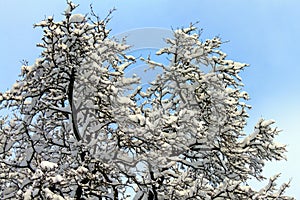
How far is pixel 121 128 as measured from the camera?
10.8m

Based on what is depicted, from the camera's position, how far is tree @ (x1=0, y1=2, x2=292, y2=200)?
10.7 metres

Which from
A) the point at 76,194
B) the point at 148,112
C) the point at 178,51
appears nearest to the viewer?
the point at 76,194

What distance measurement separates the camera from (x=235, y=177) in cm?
1230

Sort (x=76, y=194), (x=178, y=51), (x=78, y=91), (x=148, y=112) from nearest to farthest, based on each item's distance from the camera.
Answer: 1. (x=76, y=194)
2. (x=78, y=91)
3. (x=148, y=112)
4. (x=178, y=51)

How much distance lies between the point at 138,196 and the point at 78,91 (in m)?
3.02

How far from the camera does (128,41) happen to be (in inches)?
523

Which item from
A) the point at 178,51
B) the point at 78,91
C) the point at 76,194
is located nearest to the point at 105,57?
the point at 78,91

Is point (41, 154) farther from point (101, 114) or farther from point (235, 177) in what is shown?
point (235, 177)

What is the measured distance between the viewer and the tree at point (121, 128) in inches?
421

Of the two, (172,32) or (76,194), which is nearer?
(76,194)

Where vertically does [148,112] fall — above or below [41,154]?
above

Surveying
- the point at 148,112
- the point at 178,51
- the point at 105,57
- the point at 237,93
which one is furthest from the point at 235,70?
the point at 105,57

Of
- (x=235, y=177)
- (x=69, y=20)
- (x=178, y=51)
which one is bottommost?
(x=235, y=177)

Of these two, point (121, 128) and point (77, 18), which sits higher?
point (77, 18)
